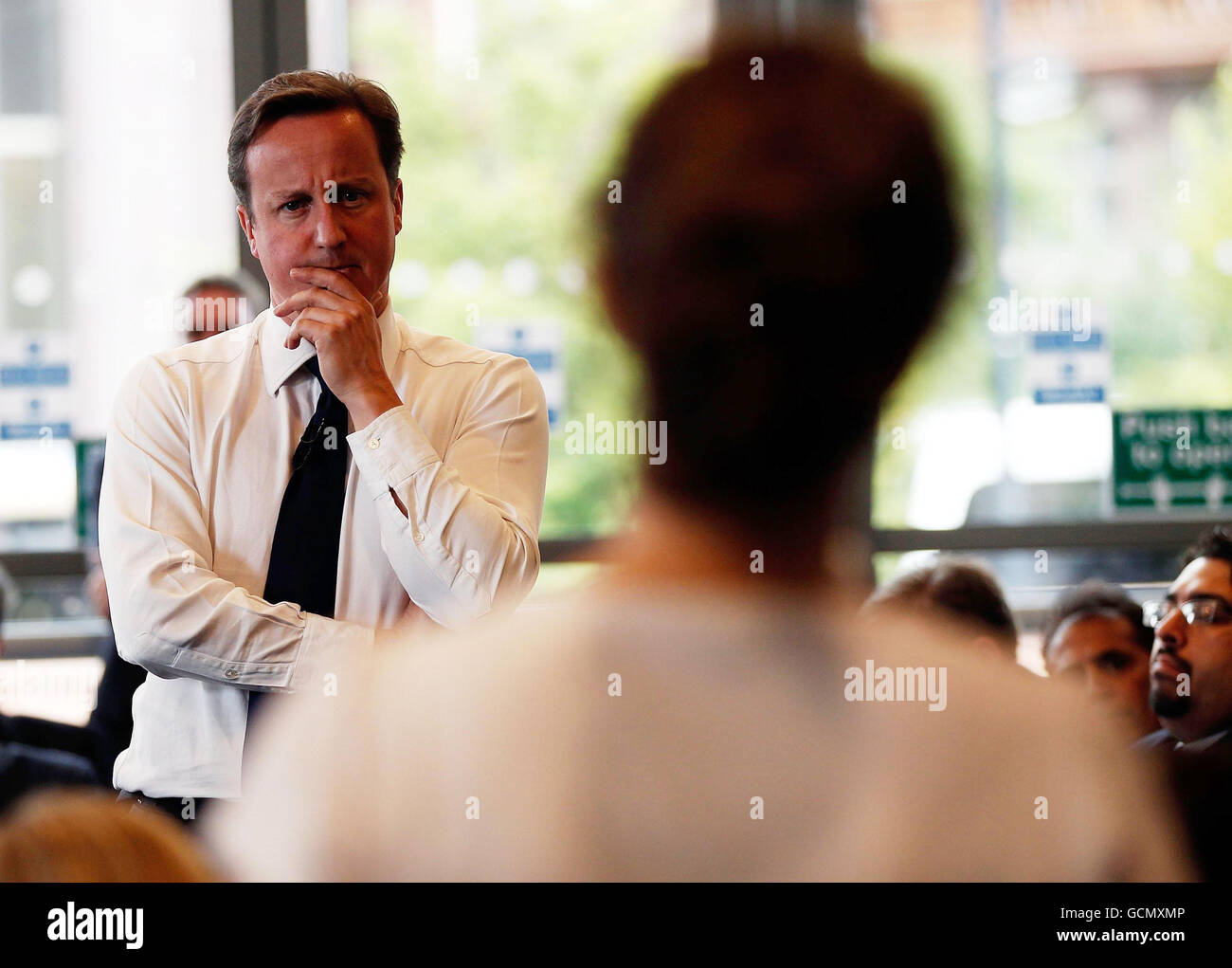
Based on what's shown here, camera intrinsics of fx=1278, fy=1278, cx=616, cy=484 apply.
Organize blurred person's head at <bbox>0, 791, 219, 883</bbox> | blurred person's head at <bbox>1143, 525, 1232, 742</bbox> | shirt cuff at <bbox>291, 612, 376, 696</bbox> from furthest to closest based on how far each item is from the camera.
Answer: blurred person's head at <bbox>1143, 525, 1232, 742</bbox>
shirt cuff at <bbox>291, 612, 376, 696</bbox>
blurred person's head at <bbox>0, 791, 219, 883</bbox>

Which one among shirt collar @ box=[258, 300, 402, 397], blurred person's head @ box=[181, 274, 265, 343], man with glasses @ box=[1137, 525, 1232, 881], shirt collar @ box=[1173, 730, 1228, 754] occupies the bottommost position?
shirt collar @ box=[1173, 730, 1228, 754]

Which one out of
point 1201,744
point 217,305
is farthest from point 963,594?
point 217,305

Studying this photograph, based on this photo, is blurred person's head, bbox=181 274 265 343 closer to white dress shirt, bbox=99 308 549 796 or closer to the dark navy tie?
white dress shirt, bbox=99 308 549 796

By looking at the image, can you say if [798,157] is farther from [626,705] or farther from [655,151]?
[626,705]

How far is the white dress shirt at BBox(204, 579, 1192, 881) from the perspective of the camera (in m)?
0.52

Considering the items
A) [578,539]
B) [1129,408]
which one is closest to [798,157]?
[578,539]

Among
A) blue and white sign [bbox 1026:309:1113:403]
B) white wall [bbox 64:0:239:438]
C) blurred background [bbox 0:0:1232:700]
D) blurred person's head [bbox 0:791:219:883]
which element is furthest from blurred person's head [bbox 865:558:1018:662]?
white wall [bbox 64:0:239:438]

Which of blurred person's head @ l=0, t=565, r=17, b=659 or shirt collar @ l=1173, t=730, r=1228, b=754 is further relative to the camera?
blurred person's head @ l=0, t=565, r=17, b=659

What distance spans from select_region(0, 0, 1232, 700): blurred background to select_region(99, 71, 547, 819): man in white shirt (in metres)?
1.43

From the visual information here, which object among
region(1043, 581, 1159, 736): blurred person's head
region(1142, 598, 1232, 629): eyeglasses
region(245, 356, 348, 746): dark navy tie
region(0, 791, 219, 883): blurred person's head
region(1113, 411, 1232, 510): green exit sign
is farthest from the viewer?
region(1113, 411, 1232, 510): green exit sign

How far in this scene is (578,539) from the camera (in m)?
3.23

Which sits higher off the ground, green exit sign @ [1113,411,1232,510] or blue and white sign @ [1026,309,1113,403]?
blue and white sign @ [1026,309,1113,403]

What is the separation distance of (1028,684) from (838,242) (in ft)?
0.65

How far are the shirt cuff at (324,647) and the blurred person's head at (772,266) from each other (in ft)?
3.44
